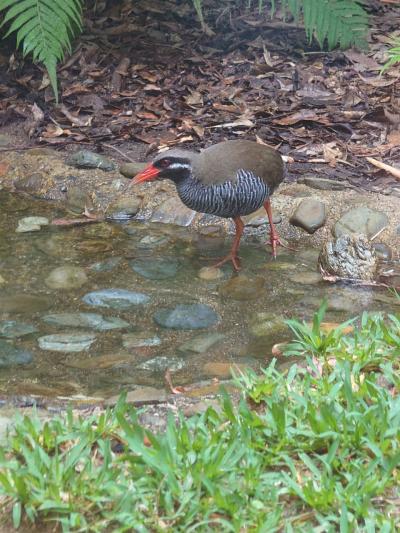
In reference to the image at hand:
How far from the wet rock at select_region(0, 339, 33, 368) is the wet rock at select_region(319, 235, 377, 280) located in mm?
1671

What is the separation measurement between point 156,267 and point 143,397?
1645 mm

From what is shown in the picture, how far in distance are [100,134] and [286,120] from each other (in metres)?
1.32

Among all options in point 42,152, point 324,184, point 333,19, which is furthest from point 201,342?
point 333,19

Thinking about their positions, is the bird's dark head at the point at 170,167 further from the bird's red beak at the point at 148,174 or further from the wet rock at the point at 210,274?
the wet rock at the point at 210,274

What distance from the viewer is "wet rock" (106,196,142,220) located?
17.6ft

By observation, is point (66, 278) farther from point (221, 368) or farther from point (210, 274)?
point (221, 368)

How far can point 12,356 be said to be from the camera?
373 centimetres

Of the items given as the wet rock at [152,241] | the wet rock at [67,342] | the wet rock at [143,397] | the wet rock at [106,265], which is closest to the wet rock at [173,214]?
the wet rock at [152,241]

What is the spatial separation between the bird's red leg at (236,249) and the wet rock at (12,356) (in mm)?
1372

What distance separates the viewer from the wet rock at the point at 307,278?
4.54 metres

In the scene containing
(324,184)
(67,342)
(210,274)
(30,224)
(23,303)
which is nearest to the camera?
(67,342)

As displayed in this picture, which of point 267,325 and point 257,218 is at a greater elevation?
point 267,325

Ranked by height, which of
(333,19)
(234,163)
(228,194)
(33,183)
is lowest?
(33,183)

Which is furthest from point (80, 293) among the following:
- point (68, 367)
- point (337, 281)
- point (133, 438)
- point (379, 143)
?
point (379, 143)
